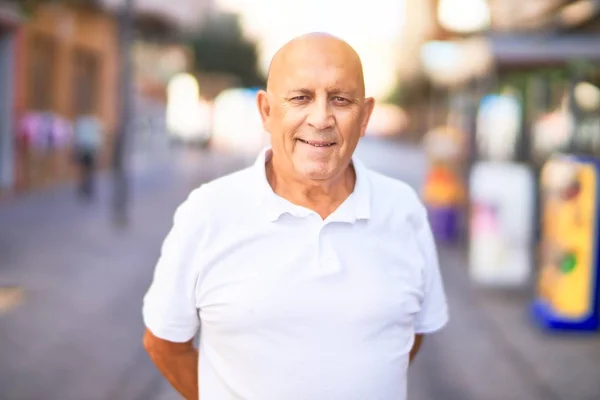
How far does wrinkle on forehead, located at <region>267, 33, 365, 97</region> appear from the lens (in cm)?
198

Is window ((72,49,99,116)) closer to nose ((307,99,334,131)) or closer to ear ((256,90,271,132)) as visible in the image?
ear ((256,90,271,132))

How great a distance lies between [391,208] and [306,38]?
48cm

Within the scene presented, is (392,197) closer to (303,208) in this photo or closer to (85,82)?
(303,208)

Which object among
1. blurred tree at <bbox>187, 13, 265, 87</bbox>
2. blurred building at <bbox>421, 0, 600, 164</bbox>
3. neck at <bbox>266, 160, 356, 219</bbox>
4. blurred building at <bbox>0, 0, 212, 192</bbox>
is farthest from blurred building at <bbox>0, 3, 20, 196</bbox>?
blurred tree at <bbox>187, 13, 265, 87</bbox>

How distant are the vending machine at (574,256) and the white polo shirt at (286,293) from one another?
5.16 metres

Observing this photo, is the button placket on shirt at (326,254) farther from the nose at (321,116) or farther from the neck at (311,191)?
the nose at (321,116)

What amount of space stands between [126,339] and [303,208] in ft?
16.0

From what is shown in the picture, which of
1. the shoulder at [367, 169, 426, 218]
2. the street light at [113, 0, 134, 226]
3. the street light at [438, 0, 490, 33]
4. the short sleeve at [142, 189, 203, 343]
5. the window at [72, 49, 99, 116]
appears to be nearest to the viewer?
the short sleeve at [142, 189, 203, 343]

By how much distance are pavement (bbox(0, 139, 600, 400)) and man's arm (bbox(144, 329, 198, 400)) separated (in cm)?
307

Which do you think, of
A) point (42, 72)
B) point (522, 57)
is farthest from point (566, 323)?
point (42, 72)

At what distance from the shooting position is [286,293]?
2.00 meters

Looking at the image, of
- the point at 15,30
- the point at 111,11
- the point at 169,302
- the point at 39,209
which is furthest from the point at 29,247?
the point at 111,11

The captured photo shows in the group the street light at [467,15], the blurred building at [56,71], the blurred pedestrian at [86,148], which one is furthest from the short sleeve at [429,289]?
the blurred pedestrian at [86,148]

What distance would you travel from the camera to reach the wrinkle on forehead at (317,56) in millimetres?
1981
